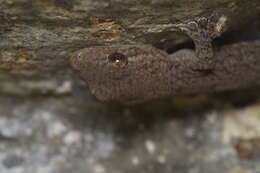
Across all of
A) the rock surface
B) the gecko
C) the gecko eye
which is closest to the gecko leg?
the gecko

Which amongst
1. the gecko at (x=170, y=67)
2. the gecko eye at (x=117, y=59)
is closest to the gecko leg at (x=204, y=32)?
the gecko at (x=170, y=67)

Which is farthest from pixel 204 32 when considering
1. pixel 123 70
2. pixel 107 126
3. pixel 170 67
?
pixel 107 126

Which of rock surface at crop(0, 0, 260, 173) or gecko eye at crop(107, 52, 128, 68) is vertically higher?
gecko eye at crop(107, 52, 128, 68)

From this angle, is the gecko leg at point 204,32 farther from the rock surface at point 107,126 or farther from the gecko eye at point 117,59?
the gecko eye at point 117,59

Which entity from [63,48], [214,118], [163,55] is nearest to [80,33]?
[63,48]

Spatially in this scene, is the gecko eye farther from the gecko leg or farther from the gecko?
the gecko leg

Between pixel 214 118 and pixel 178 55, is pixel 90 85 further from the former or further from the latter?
pixel 214 118

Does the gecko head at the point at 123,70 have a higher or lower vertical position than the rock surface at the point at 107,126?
higher
